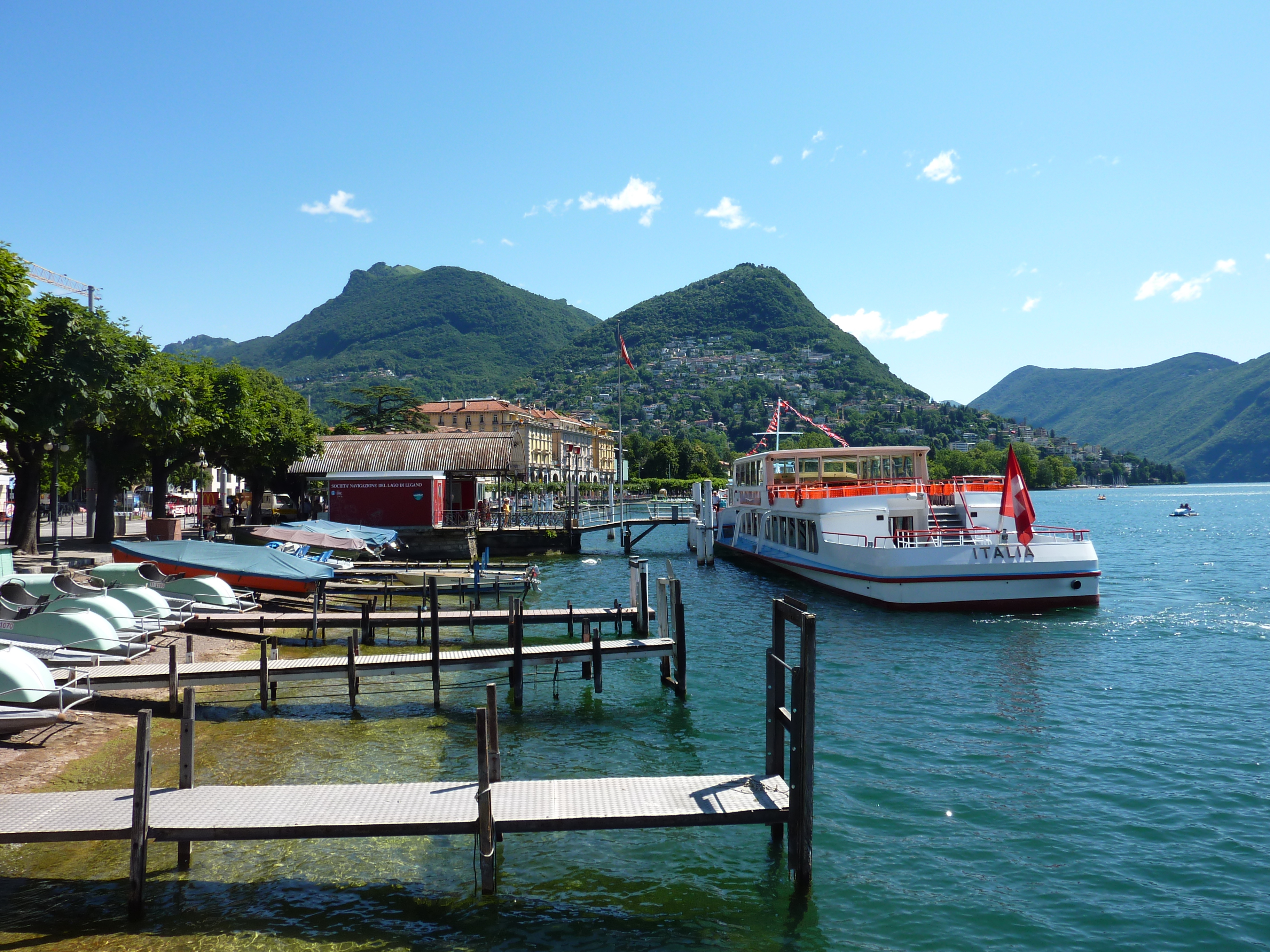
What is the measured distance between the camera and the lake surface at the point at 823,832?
807cm

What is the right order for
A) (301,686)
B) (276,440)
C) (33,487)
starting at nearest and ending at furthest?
1. (301,686)
2. (33,487)
3. (276,440)

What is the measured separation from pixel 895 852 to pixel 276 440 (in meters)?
46.5

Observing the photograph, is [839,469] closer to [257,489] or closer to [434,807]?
[434,807]

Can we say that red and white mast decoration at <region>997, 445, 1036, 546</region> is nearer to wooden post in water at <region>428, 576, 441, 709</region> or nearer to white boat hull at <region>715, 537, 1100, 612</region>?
white boat hull at <region>715, 537, 1100, 612</region>

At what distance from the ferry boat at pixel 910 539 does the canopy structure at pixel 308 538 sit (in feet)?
59.3

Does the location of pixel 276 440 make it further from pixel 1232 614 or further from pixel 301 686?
pixel 1232 614

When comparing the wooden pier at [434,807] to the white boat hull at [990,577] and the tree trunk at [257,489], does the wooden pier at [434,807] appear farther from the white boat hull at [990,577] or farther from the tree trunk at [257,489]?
the tree trunk at [257,489]

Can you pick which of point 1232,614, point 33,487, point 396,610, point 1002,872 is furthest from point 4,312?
point 1232,614

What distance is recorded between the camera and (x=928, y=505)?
28703 mm

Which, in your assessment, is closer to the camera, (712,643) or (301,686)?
(301,686)

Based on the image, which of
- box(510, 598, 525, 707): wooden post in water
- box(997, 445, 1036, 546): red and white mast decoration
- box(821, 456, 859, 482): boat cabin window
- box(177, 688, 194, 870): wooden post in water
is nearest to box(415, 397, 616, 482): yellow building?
box(821, 456, 859, 482): boat cabin window

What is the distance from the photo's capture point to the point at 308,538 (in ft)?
105

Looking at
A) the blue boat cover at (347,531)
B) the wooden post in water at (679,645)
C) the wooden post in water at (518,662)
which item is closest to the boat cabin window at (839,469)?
the blue boat cover at (347,531)

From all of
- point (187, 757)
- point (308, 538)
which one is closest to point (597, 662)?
point (187, 757)
